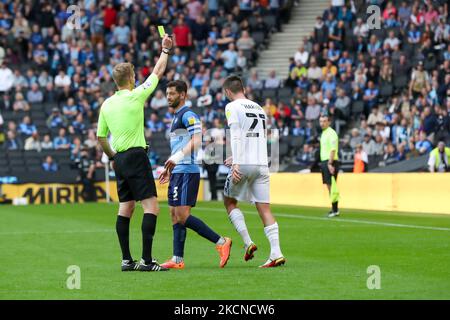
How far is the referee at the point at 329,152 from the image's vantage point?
997 inches

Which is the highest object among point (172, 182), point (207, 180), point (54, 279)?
point (172, 182)

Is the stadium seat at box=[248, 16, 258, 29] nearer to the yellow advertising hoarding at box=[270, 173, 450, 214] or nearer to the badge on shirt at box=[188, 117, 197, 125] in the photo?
the yellow advertising hoarding at box=[270, 173, 450, 214]

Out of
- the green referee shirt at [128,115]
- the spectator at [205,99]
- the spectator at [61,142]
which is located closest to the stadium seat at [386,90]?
the spectator at [205,99]

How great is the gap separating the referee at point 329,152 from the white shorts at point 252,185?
11.4 metres

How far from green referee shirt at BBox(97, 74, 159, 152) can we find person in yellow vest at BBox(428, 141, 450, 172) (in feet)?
53.6

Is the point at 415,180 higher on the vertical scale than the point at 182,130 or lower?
lower

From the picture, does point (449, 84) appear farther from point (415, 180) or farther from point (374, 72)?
point (415, 180)

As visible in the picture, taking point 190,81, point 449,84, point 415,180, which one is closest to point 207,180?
point 190,81

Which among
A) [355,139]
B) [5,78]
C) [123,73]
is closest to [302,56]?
[355,139]

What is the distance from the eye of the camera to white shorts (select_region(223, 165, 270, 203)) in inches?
536
